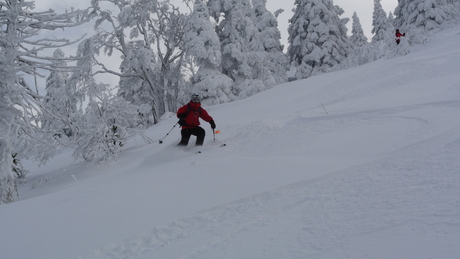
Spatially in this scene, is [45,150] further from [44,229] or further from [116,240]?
[116,240]

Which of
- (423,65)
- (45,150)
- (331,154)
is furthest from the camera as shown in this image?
(423,65)

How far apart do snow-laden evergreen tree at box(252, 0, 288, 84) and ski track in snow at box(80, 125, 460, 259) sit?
23.8 meters

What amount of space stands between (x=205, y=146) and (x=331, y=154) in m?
3.28

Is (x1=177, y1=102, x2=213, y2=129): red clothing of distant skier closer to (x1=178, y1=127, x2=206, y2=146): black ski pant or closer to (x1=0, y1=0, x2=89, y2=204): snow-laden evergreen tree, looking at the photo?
(x1=178, y1=127, x2=206, y2=146): black ski pant

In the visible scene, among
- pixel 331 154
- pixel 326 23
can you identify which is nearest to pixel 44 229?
pixel 331 154

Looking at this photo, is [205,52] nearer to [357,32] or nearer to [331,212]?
[331,212]

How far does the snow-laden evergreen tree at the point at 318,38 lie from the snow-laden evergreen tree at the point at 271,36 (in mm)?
1526

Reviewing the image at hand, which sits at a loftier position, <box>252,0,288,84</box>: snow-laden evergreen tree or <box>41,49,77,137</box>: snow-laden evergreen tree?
<box>252,0,288,84</box>: snow-laden evergreen tree

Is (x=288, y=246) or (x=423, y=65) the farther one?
(x=423, y=65)

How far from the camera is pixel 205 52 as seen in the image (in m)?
16.6

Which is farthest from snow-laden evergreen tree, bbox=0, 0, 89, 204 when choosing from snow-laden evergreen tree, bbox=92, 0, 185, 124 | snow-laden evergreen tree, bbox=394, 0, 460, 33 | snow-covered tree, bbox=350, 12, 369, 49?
snow-covered tree, bbox=350, 12, 369, 49

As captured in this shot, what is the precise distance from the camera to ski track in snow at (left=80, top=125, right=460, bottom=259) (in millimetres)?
2207

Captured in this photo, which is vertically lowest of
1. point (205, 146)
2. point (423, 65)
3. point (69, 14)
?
point (205, 146)

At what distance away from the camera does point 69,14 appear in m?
5.95
